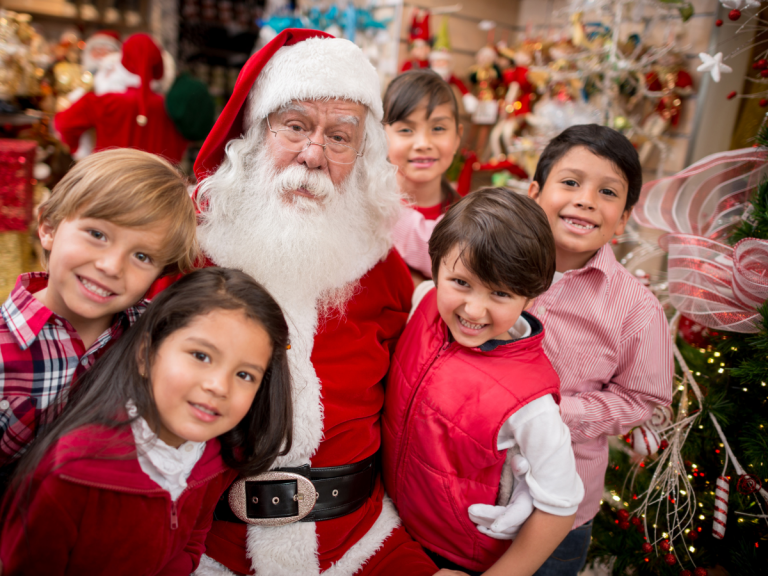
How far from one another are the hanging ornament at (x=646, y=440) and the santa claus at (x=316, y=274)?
2.86ft

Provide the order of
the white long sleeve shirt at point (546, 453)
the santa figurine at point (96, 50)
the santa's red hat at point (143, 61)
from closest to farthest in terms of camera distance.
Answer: the white long sleeve shirt at point (546, 453)
the santa's red hat at point (143, 61)
the santa figurine at point (96, 50)

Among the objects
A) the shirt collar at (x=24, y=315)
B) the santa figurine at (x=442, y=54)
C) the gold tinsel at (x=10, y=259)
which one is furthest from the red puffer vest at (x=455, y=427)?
the santa figurine at (x=442, y=54)

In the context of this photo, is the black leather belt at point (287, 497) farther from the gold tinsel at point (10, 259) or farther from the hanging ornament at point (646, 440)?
Answer: the gold tinsel at point (10, 259)

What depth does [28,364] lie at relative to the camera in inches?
48.4

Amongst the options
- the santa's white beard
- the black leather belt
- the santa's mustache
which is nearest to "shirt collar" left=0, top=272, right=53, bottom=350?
the santa's white beard

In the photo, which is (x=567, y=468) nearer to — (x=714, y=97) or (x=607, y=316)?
(x=607, y=316)

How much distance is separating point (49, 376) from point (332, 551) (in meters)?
0.90

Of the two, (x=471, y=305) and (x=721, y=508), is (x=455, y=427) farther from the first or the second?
(x=721, y=508)

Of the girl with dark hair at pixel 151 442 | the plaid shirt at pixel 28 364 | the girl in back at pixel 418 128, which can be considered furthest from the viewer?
the girl in back at pixel 418 128

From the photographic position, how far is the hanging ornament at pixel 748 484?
1.64 meters

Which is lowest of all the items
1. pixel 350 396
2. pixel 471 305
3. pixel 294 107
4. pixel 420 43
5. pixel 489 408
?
pixel 350 396

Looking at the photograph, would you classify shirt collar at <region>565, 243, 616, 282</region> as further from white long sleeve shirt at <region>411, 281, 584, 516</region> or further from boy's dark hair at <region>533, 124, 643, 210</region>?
white long sleeve shirt at <region>411, 281, 584, 516</region>

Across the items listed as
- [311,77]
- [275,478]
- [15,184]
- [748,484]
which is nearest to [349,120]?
[311,77]

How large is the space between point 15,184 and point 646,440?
3416 mm
